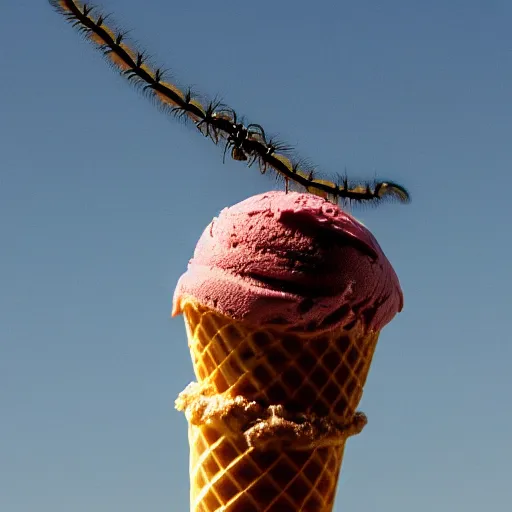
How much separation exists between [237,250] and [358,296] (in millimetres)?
543

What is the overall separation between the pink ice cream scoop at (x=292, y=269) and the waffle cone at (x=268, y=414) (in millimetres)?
76

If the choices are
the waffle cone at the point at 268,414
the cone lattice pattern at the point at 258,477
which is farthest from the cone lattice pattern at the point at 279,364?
the cone lattice pattern at the point at 258,477

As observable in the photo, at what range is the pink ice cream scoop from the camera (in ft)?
11.9

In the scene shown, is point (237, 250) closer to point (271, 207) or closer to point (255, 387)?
point (271, 207)

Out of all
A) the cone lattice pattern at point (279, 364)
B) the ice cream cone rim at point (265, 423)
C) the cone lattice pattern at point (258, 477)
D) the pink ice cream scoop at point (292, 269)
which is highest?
the pink ice cream scoop at point (292, 269)

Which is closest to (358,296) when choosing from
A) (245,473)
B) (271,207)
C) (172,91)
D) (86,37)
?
(271,207)

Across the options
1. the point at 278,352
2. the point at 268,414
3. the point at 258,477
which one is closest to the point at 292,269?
the point at 278,352

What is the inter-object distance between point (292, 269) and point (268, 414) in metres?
0.60

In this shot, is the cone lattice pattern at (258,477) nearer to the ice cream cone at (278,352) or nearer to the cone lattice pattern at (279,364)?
the ice cream cone at (278,352)

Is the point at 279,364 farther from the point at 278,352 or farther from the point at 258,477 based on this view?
the point at 258,477

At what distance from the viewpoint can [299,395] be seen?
11.9ft

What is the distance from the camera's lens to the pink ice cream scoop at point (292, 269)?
143 inches

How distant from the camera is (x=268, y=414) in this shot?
357 centimetres

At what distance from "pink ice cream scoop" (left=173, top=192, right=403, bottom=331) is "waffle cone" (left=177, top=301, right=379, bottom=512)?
0.25ft
